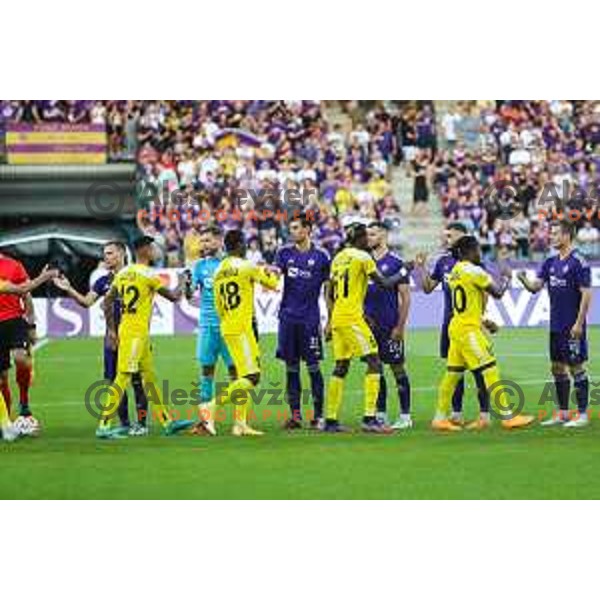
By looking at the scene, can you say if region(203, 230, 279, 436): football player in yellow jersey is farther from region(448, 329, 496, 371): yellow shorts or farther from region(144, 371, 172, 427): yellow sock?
region(448, 329, 496, 371): yellow shorts

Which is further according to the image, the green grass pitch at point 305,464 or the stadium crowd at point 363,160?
the stadium crowd at point 363,160

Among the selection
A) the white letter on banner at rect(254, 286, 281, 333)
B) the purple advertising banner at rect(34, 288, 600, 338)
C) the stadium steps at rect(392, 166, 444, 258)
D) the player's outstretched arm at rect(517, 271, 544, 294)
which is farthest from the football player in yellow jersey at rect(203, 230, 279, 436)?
the stadium steps at rect(392, 166, 444, 258)

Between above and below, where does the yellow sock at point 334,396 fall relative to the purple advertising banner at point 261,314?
above

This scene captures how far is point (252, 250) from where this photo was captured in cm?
2325

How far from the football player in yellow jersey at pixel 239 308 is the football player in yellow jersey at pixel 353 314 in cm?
57

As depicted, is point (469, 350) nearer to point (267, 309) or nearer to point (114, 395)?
point (114, 395)

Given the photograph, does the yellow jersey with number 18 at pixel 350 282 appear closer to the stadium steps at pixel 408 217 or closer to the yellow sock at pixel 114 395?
the yellow sock at pixel 114 395

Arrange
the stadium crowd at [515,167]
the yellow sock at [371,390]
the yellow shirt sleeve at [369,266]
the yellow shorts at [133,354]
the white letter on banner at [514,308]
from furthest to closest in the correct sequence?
the stadium crowd at [515,167] → the white letter on banner at [514,308] → the yellow sock at [371,390] → the yellow shirt sleeve at [369,266] → the yellow shorts at [133,354]

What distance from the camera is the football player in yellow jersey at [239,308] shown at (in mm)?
11086

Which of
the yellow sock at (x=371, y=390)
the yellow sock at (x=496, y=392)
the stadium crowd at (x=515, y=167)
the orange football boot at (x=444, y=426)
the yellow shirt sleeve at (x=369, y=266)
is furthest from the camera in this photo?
the stadium crowd at (x=515, y=167)

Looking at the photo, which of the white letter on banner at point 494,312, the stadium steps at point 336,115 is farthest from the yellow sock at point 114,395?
the stadium steps at point 336,115

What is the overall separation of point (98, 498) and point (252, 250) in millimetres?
14549

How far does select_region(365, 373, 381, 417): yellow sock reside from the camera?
11219mm

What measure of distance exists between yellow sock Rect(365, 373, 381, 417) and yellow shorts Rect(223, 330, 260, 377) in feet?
3.02
